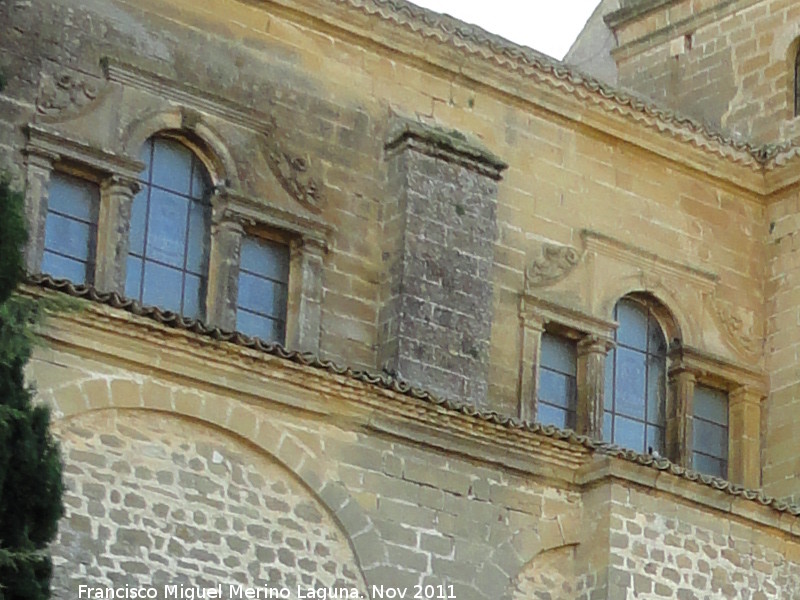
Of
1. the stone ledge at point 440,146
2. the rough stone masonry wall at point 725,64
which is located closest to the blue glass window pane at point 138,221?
Result: the stone ledge at point 440,146

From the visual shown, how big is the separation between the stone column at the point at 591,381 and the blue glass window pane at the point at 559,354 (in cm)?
6

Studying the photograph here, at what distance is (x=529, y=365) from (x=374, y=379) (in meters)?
4.02

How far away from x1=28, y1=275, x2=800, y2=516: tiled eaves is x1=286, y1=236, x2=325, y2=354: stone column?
1975 mm

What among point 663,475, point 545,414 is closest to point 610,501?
point 663,475

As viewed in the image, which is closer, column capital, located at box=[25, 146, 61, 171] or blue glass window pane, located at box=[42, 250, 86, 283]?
column capital, located at box=[25, 146, 61, 171]

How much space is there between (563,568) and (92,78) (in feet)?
16.4

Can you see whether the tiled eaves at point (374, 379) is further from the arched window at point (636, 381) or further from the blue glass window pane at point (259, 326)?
the arched window at point (636, 381)

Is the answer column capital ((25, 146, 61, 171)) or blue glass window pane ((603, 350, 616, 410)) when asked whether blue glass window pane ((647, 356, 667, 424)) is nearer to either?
blue glass window pane ((603, 350, 616, 410))

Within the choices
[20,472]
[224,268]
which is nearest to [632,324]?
[224,268]

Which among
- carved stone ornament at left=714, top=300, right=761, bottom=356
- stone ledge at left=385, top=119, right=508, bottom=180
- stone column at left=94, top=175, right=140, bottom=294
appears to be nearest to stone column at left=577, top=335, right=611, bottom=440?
carved stone ornament at left=714, top=300, right=761, bottom=356

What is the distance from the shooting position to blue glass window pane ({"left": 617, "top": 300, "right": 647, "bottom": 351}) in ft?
76.3

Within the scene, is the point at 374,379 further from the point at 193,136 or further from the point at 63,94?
the point at 63,94

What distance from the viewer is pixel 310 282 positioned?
2108cm

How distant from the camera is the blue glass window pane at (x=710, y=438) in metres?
23.4
